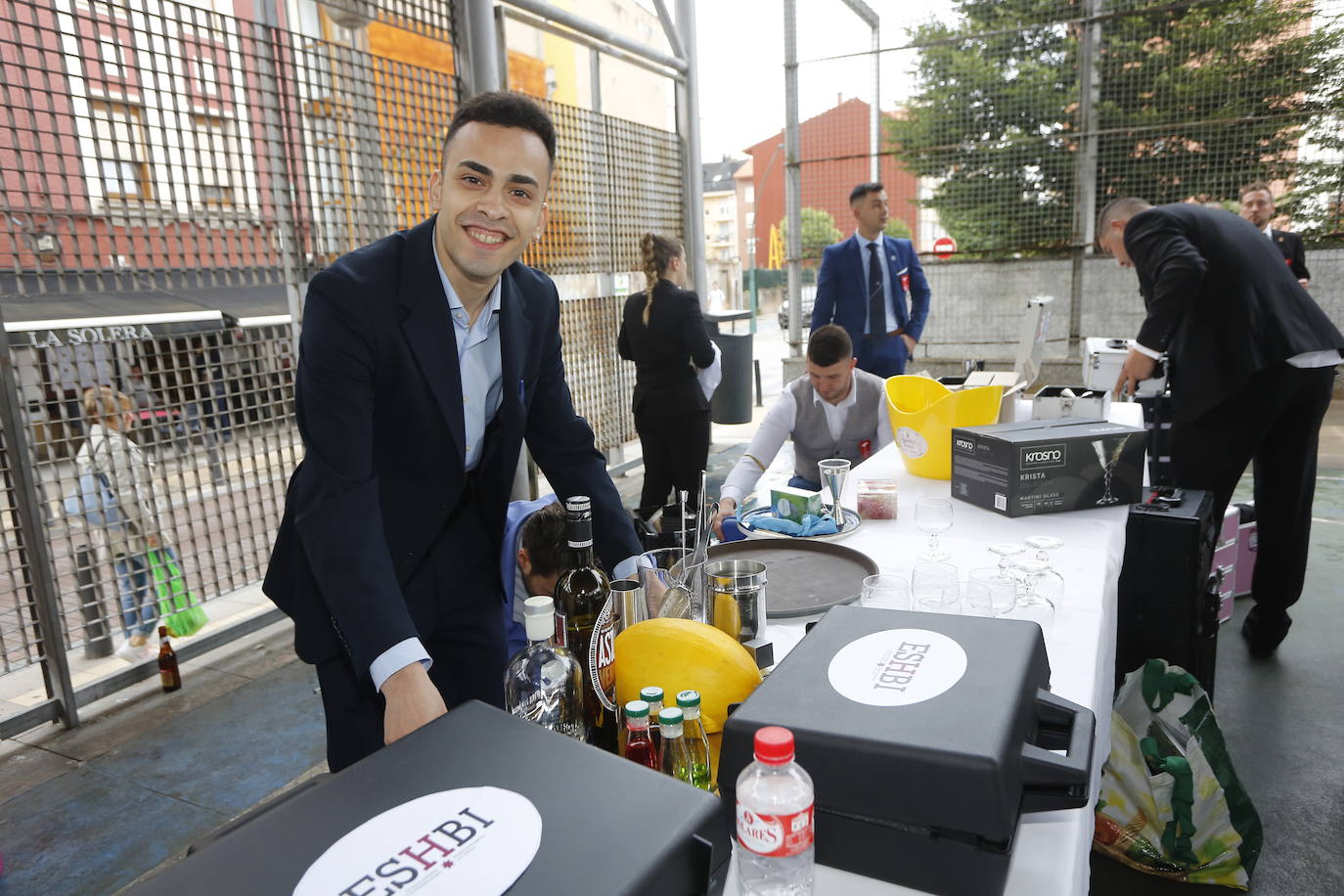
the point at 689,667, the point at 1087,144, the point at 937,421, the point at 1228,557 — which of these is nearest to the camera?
the point at 689,667

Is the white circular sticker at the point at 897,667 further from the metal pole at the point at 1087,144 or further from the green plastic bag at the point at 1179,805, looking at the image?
the metal pole at the point at 1087,144

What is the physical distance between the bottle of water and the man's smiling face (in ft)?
3.06

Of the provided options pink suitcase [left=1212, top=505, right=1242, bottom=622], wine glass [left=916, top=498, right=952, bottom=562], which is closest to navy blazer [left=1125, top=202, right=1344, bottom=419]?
pink suitcase [left=1212, top=505, right=1242, bottom=622]

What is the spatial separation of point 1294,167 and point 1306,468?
5544 mm

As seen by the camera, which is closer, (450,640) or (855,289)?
(450,640)

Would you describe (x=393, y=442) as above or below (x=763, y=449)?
above

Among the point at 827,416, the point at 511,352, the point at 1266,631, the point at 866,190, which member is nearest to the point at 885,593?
the point at 511,352

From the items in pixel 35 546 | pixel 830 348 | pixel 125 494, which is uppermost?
pixel 830 348

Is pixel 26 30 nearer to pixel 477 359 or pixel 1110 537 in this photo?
pixel 477 359

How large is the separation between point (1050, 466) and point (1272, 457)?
1.42 metres

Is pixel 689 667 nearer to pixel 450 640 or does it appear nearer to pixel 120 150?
pixel 450 640

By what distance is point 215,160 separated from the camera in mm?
3215

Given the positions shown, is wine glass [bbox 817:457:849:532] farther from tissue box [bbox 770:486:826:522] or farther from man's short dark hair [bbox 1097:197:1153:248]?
man's short dark hair [bbox 1097:197:1153:248]

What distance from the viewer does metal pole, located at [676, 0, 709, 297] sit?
6.32 meters
